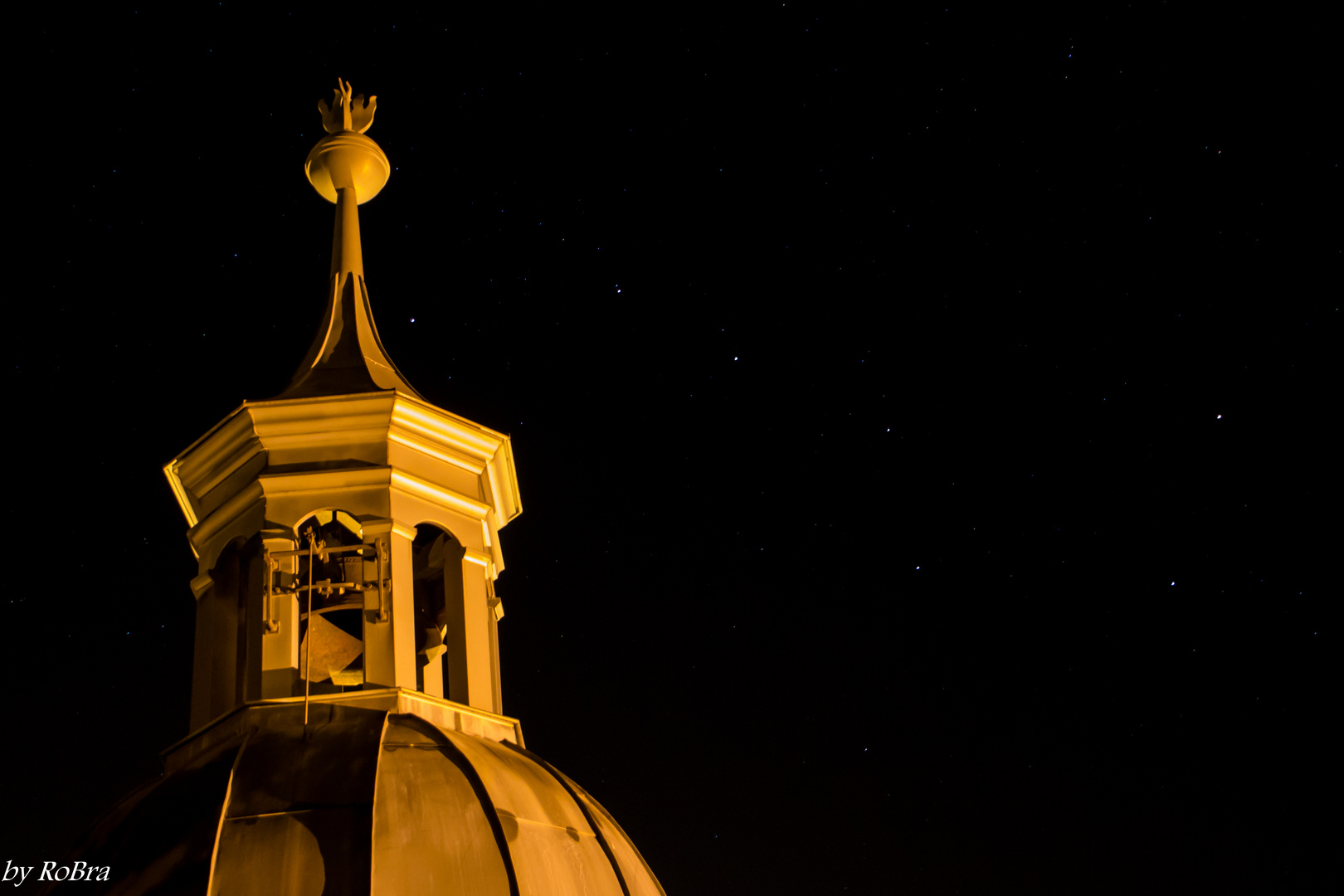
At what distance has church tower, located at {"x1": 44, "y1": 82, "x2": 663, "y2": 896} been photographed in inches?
428

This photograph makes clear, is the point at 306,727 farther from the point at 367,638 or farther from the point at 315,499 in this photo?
the point at 315,499

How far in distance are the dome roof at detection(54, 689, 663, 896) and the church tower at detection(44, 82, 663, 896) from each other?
2 cm

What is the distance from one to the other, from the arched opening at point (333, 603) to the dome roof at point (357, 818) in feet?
4.40

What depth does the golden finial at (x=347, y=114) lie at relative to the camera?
59.2 feet

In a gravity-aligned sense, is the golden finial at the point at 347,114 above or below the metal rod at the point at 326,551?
above

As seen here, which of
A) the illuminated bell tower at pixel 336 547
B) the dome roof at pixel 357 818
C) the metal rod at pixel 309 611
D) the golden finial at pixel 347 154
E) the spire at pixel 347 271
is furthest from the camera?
Result: the golden finial at pixel 347 154

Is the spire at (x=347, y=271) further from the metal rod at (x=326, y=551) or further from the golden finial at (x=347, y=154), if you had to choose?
the metal rod at (x=326, y=551)

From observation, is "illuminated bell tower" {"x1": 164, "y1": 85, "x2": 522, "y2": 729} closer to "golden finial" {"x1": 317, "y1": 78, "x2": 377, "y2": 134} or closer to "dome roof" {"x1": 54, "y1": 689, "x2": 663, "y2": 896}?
"dome roof" {"x1": 54, "y1": 689, "x2": 663, "y2": 896}

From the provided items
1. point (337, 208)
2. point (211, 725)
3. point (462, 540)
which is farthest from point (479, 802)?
point (337, 208)

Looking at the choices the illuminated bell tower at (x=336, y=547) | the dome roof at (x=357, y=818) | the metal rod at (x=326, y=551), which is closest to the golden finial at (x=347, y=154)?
the illuminated bell tower at (x=336, y=547)

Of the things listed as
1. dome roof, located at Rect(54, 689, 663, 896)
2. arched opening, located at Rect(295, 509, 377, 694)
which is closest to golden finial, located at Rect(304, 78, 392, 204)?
arched opening, located at Rect(295, 509, 377, 694)

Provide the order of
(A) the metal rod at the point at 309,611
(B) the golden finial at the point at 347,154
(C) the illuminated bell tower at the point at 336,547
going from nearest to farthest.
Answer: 1. (A) the metal rod at the point at 309,611
2. (C) the illuminated bell tower at the point at 336,547
3. (B) the golden finial at the point at 347,154

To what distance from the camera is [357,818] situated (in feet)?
36.0

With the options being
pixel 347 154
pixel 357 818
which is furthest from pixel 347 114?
pixel 357 818
